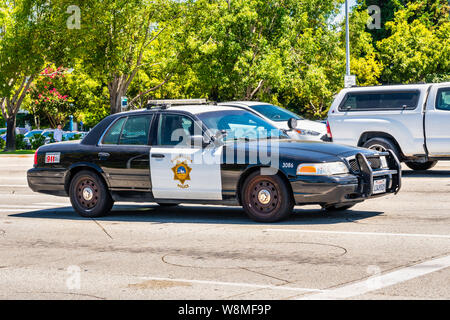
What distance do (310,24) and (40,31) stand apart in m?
16.0

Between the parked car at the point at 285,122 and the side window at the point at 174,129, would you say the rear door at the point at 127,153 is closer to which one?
the side window at the point at 174,129

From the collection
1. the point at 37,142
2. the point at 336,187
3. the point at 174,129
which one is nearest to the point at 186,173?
the point at 174,129

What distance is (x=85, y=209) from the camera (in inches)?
436

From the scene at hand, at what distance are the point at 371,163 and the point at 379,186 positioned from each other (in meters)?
0.35

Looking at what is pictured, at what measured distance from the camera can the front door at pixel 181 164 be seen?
9.95m

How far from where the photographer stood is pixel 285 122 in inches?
718

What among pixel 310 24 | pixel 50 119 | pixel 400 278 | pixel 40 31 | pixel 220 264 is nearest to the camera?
pixel 400 278

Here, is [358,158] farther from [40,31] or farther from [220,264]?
[40,31]

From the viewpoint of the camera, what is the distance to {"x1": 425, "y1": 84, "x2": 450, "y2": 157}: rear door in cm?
1553

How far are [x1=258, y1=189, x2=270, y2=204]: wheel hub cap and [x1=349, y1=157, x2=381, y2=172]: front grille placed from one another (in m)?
1.14

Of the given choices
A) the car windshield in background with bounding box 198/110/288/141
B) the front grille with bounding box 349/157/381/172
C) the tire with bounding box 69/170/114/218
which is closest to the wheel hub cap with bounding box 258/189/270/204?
the car windshield in background with bounding box 198/110/288/141

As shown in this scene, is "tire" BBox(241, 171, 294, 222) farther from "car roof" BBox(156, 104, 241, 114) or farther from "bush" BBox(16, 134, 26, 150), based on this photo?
"bush" BBox(16, 134, 26, 150)

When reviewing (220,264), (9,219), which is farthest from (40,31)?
(220,264)

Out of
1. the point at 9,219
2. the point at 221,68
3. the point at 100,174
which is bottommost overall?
the point at 9,219
